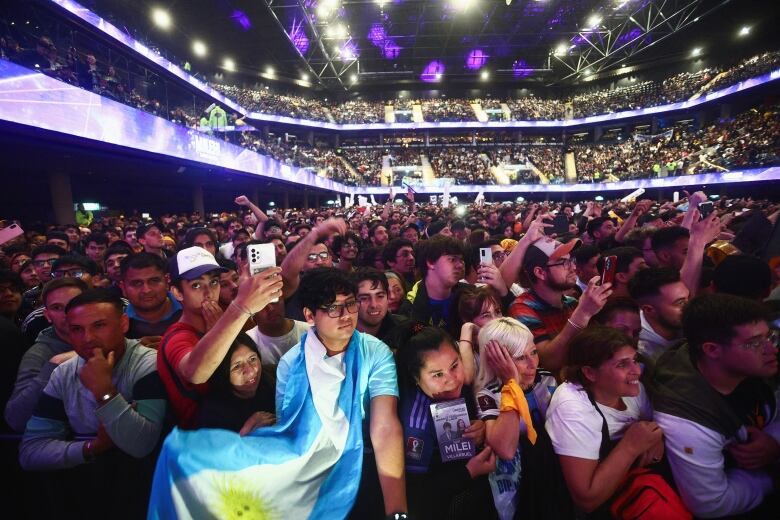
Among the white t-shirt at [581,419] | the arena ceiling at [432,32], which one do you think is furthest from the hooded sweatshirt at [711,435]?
the arena ceiling at [432,32]

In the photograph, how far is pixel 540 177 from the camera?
36031 millimetres

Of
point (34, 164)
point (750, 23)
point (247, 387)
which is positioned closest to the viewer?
point (247, 387)

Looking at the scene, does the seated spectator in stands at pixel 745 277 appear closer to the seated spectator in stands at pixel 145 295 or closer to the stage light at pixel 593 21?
the seated spectator in stands at pixel 145 295

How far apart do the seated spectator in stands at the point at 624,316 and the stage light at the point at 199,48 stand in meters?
32.1

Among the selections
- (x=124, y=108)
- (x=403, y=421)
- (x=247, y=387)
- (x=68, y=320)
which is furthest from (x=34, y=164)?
(x=403, y=421)

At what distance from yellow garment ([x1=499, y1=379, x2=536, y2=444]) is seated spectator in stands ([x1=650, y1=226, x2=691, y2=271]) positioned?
10.0 feet

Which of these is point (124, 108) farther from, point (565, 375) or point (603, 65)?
point (603, 65)

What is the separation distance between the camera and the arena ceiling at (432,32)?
21797 mm

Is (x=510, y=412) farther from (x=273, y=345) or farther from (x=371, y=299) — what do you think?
(x=273, y=345)

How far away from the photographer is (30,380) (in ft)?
8.00

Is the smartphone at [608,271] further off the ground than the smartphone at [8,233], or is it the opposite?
the smartphone at [8,233]

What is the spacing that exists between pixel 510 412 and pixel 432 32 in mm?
30296

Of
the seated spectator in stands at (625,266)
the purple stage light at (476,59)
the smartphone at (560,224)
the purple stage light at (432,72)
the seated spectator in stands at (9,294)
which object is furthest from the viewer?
the purple stage light at (432,72)

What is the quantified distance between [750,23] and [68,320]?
35.5 m
